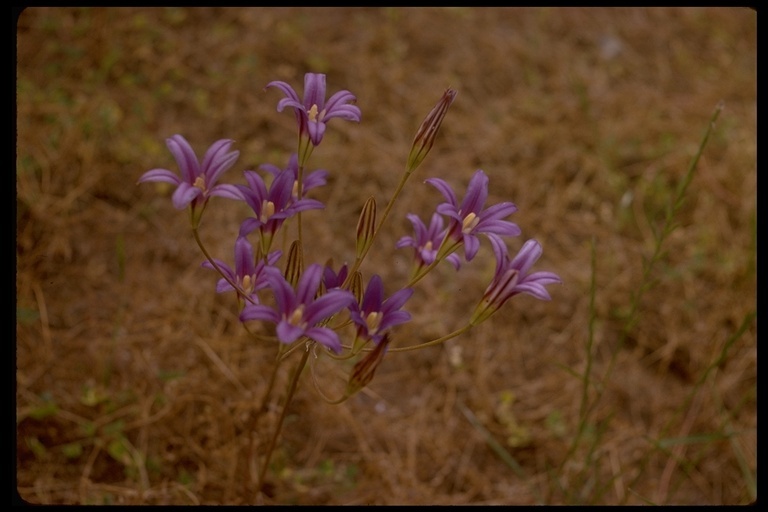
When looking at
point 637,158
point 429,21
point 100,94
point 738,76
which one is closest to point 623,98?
point 637,158

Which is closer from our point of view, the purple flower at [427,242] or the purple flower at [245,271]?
the purple flower at [245,271]

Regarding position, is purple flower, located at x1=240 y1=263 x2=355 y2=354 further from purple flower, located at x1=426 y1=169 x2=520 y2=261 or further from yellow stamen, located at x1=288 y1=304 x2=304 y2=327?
purple flower, located at x1=426 y1=169 x2=520 y2=261

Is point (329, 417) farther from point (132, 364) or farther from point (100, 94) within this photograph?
point (100, 94)

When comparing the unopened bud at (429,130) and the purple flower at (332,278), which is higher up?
the unopened bud at (429,130)

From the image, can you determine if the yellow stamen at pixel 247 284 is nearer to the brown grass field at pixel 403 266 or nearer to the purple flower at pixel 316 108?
the brown grass field at pixel 403 266

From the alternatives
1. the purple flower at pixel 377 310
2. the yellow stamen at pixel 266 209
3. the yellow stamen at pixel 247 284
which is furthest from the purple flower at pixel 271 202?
the purple flower at pixel 377 310

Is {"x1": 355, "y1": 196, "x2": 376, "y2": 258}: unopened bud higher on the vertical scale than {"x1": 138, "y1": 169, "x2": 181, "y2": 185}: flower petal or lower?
lower

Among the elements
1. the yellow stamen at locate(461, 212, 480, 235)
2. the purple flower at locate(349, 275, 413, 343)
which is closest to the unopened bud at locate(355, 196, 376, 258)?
the purple flower at locate(349, 275, 413, 343)
